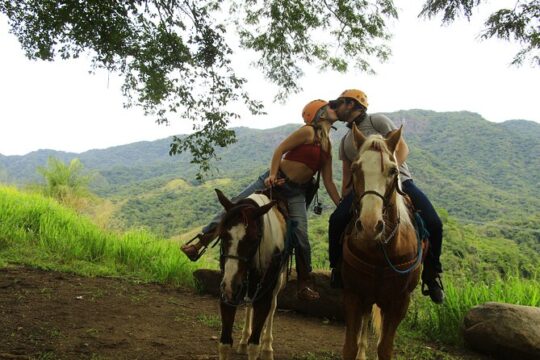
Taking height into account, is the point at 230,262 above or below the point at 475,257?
above

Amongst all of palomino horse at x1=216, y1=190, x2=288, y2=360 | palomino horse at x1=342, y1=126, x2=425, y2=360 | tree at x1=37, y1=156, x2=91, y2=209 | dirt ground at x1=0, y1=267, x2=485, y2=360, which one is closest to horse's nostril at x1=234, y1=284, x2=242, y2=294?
palomino horse at x1=216, y1=190, x2=288, y2=360

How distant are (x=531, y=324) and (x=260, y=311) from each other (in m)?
3.23

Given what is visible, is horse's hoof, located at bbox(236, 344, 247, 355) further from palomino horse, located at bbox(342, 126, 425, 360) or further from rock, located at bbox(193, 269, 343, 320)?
rock, located at bbox(193, 269, 343, 320)

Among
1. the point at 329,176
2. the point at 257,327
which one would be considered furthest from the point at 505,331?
the point at 257,327

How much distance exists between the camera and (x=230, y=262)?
3.12 m

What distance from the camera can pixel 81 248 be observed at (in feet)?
28.4

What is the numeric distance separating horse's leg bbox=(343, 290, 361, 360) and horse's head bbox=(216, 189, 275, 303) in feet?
2.98

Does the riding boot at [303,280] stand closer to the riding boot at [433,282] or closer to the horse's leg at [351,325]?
the horse's leg at [351,325]

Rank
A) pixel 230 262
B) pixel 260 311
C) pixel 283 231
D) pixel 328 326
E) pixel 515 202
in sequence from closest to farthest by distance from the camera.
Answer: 1. pixel 230 262
2. pixel 260 311
3. pixel 283 231
4. pixel 328 326
5. pixel 515 202

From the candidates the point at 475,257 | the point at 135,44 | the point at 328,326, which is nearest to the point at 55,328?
the point at 328,326

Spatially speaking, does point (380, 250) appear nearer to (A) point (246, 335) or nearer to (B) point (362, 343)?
(B) point (362, 343)

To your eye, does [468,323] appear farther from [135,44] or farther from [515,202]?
[515,202]

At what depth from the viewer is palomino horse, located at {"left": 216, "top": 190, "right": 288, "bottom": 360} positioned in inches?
124

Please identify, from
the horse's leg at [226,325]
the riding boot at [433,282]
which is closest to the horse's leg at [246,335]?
the horse's leg at [226,325]
